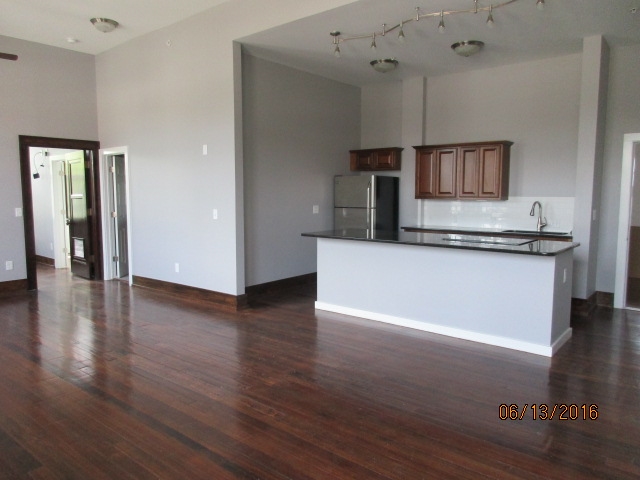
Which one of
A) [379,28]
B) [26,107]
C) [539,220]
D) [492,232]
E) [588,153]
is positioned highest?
[379,28]

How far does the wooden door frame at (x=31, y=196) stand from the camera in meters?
6.00

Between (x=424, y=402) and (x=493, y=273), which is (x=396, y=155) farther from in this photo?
(x=424, y=402)

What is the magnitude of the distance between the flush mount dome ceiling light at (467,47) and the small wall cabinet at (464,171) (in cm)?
134

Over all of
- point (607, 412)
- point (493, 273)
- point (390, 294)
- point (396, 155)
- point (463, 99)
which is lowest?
point (607, 412)

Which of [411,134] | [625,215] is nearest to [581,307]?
[625,215]

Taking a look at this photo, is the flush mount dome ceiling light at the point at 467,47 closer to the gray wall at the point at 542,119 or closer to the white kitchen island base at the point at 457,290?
the gray wall at the point at 542,119

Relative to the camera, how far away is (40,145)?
614 centimetres

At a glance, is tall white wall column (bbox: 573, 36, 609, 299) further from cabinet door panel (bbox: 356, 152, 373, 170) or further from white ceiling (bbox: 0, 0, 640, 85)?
cabinet door panel (bbox: 356, 152, 373, 170)

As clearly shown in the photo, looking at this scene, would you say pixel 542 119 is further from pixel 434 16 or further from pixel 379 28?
pixel 379 28

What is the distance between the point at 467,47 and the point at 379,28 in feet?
3.11

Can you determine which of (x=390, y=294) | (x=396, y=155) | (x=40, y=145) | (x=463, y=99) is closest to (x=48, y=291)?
(x=40, y=145)

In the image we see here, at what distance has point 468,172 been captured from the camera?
234 inches

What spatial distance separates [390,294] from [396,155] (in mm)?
2852

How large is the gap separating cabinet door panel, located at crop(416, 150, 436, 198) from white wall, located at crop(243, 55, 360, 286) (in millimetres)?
1201
